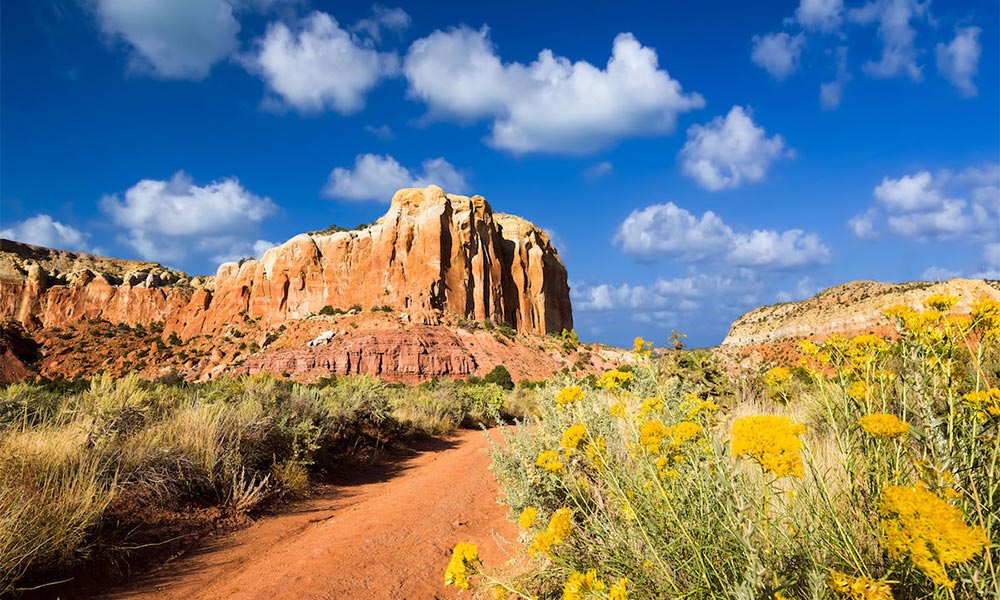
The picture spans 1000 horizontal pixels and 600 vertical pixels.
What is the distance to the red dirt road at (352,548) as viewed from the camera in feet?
13.9

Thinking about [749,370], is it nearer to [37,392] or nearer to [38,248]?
[37,392]

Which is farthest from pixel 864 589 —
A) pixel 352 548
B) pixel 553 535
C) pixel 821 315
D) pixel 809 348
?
pixel 821 315

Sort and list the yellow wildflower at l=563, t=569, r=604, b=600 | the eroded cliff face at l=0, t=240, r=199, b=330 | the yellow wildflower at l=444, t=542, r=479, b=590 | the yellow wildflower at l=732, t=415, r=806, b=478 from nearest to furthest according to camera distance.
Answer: the yellow wildflower at l=732, t=415, r=806, b=478 → the yellow wildflower at l=563, t=569, r=604, b=600 → the yellow wildflower at l=444, t=542, r=479, b=590 → the eroded cliff face at l=0, t=240, r=199, b=330

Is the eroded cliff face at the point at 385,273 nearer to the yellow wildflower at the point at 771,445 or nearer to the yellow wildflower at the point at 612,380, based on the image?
the yellow wildflower at the point at 612,380

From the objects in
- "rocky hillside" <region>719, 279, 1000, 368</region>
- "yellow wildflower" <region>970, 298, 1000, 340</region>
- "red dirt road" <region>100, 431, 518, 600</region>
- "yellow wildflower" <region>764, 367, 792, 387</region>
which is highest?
"rocky hillside" <region>719, 279, 1000, 368</region>

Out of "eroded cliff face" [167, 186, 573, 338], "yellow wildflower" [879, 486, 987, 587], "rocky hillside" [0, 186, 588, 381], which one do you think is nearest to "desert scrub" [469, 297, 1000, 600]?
"yellow wildflower" [879, 486, 987, 587]

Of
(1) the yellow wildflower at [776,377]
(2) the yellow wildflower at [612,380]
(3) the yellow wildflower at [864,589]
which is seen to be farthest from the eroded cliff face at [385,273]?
(3) the yellow wildflower at [864,589]

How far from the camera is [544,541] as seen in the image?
2.05 meters

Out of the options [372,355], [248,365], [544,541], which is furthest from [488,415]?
[248,365]

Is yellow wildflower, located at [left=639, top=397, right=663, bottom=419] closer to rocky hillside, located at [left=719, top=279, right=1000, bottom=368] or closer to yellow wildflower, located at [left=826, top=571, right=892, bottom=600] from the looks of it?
yellow wildflower, located at [left=826, top=571, right=892, bottom=600]

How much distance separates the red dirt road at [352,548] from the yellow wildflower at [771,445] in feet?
7.99

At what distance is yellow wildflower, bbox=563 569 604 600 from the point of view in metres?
1.79

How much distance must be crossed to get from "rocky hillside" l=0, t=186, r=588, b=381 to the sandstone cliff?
24.2 m

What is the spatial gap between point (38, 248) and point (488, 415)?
9366 centimetres
